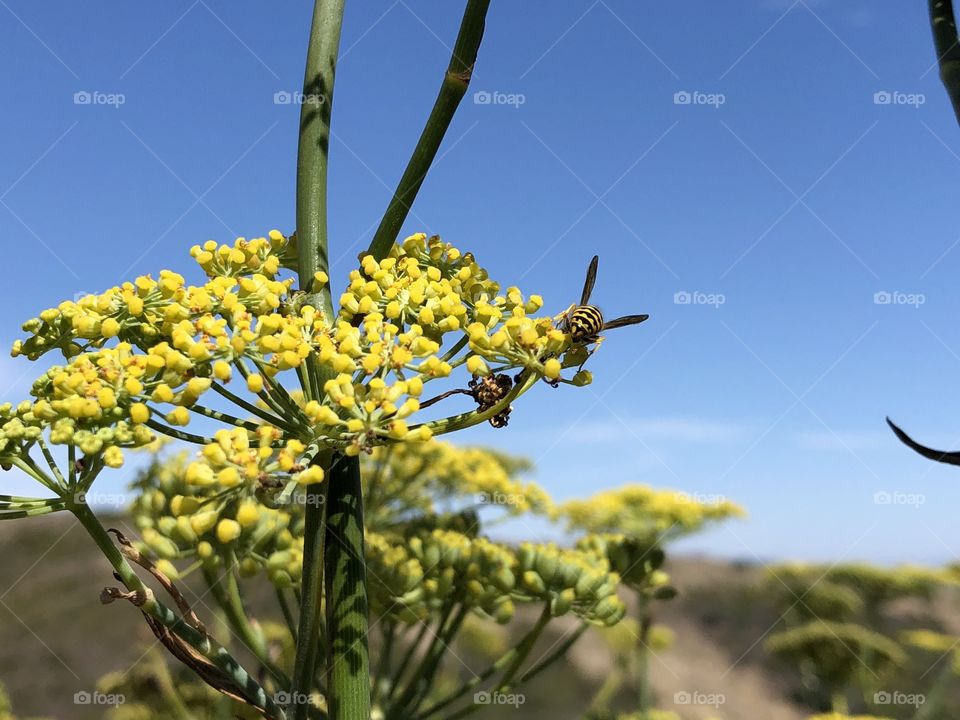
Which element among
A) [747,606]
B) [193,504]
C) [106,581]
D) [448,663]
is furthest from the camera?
[747,606]

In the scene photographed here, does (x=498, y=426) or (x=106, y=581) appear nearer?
(x=498, y=426)

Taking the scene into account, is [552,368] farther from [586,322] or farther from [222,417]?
[222,417]

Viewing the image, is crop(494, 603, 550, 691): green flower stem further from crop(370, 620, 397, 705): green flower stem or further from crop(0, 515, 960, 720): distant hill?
crop(0, 515, 960, 720): distant hill

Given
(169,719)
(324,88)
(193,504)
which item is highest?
(324,88)

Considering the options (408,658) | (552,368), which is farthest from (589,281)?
(408,658)

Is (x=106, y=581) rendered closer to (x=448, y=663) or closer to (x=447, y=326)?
(x=448, y=663)

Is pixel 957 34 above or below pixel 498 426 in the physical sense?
above

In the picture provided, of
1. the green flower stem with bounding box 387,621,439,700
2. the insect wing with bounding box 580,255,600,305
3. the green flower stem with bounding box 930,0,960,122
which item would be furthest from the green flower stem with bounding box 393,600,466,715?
the green flower stem with bounding box 930,0,960,122

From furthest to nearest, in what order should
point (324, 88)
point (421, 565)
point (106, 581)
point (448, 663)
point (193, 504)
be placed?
point (106, 581)
point (448, 663)
point (421, 565)
point (324, 88)
point (193, 504)

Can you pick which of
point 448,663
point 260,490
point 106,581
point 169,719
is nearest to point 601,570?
point 260,490
